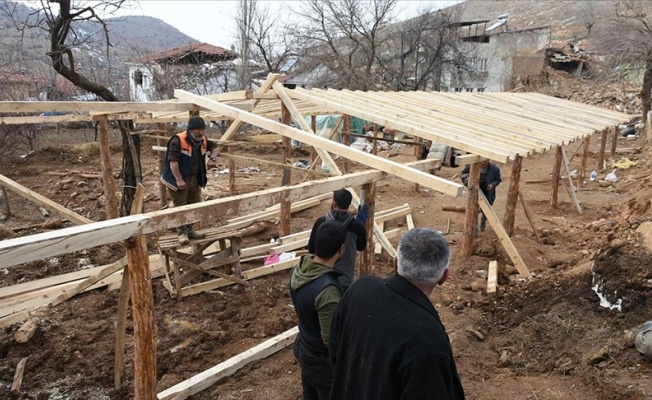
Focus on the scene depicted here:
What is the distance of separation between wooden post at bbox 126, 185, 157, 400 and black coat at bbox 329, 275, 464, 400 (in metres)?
1.40

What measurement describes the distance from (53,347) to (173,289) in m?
1.52

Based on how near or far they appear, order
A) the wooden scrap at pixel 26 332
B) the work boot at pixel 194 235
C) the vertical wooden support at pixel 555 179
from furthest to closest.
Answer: the vertical wooden support at pixel 555 179 → the work boot at pixel 194 235 → the wooden scrap at pixel 26 332

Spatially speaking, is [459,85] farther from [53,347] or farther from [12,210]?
[53,347]

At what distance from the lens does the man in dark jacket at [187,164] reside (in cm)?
609

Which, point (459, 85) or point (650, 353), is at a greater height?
point (459, 85)

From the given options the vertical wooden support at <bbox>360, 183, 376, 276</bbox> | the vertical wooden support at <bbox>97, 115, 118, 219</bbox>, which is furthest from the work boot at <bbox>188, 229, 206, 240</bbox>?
the vertical wooden support at <bbox>360, 183, 376, 276</bbox>

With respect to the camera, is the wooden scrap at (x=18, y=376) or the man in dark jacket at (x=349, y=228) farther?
the wooden scrap at (x=18, y=376)

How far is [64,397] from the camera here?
176 inches

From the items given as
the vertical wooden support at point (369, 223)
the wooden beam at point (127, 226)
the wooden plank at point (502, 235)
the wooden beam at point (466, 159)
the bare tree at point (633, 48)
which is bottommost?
the wooden plank at point (502, 235)

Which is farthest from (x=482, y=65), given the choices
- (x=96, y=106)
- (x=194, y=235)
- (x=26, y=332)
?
(x=26, y=332)

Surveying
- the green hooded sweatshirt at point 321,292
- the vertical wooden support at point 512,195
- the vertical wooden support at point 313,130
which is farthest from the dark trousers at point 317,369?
the vertical wooden support at point 313,130

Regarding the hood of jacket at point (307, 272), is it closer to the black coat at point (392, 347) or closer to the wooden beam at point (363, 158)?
the black coat at point (392, 347)

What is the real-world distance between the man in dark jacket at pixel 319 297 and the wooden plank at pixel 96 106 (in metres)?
4.66

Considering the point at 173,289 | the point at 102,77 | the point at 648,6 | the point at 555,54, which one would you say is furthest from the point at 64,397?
the point at 648,6
